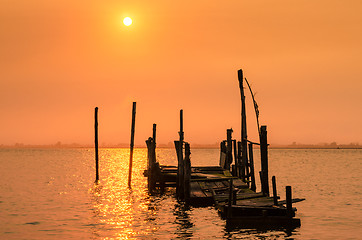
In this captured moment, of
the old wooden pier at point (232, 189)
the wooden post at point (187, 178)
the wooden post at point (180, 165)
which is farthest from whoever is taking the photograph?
the wooden post at point (180, 165)

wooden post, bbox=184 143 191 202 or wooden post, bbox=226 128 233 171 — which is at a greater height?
wooden post, bbox=226 128 233 171

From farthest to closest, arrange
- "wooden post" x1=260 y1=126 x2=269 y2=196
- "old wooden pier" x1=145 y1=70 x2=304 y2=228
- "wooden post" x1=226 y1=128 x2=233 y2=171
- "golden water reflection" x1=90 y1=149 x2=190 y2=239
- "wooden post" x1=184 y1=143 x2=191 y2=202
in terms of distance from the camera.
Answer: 1. "wooden post" x1=226 y1=128 x2=233 y2=171
2. "wooden post" x1=184 y1=143 x2=191 y2=202
3. "wooden post" x1=260 y1=126 x2=269 y2=196
4. "golden water reflection" x1=90 y1=149 x2=190 y2=239
5. "old wooden pier" x1=145 y1=70 x2=304 y2=228

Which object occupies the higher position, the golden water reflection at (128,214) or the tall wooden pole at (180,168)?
the tall wooden pole at (180,168)

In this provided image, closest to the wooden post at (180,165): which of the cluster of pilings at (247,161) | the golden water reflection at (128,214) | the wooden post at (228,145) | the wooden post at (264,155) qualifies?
the golden water reflection at (128,214)

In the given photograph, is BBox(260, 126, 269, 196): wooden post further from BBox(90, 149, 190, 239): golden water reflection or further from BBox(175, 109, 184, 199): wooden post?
BBox(175, 109, 184, 199): wooden post

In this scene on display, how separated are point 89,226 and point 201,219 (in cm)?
456

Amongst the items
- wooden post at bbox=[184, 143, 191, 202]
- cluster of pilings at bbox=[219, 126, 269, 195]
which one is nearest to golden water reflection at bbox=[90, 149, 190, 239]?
wooden post at bbox=[184, 143, 191, 202]

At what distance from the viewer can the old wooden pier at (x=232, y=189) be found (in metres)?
19.3

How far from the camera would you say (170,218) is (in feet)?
76.3

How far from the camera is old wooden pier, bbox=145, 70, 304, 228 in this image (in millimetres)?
19281

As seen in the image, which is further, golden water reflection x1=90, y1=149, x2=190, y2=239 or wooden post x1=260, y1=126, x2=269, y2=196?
wooden post x1=260, y1=126, x2=269, y2=196

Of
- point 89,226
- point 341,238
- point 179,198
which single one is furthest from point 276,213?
point 179,198

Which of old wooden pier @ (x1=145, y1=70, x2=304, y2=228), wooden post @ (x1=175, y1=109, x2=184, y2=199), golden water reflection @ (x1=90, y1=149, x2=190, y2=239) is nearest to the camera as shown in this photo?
old wooden pier @ (x1=145, y1=70, x2=304, y2=228)

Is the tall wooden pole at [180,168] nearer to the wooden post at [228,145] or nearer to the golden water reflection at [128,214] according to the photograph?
the golden water reflection at [128,214]
